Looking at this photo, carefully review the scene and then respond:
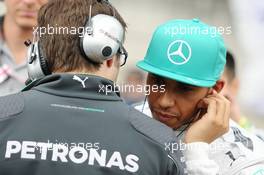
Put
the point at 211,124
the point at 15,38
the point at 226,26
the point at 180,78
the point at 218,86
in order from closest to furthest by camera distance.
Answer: the point at 211,124, the point at 180,78, the point at 218,86, the point at 15,38, the point at 226,26

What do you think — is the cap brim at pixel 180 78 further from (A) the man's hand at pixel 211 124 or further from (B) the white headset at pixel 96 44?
(B) the white headset at pixel 96 44

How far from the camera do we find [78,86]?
289 cm

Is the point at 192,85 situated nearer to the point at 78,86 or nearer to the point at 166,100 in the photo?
the point at 166,100

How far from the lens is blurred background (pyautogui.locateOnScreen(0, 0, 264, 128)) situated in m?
8.76

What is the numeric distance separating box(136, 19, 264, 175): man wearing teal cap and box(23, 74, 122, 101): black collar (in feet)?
1.61

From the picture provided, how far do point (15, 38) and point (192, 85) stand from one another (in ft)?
6.31

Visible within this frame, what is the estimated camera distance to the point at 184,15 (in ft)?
37.2

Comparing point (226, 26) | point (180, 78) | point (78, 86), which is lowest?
point (226, 26)

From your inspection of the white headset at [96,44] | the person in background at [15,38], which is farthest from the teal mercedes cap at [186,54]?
the person in background at [15,38]

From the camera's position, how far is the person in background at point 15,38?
4910mm

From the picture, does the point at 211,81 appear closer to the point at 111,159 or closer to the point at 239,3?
the point at 111,159

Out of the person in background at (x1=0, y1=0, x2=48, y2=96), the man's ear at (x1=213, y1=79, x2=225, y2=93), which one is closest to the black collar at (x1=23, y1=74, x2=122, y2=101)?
the man's ear at (x1=213, y1=79, x2=225, y2=93)

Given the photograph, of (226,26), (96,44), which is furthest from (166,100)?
(226,26)

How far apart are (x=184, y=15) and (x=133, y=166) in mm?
8616
